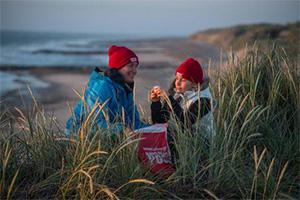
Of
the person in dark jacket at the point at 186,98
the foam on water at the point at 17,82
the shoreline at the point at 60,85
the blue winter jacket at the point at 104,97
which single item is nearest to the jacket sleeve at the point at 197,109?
the person in dark jacket at the point at 186,98

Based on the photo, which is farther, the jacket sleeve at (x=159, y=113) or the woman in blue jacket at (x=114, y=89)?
the jacket sleeve at (x=159, y=113)

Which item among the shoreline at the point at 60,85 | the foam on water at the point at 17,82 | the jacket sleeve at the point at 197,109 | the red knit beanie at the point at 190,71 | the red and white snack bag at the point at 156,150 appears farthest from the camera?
the foam on water at the point at 17,82

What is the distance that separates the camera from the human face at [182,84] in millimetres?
4355

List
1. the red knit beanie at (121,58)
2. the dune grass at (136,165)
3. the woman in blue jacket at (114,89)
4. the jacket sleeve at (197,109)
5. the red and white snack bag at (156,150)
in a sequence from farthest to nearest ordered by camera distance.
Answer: the red knit beanie at (121,58)
the woman in blue jacket at (114,89)
the jacket sleeve at (197,109)
the red and white snack bag at (156,150)
the dune grass at (136,165)

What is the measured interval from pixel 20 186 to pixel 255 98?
8.10 ft

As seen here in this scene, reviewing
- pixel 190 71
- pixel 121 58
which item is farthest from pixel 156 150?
pixel 121 58

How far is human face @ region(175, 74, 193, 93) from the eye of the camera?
14.3 ft

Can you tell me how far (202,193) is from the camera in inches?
137

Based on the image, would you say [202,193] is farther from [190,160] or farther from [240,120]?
[240,120]

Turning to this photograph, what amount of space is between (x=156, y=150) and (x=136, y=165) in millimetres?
367

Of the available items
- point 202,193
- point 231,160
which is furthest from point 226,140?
point 202,193

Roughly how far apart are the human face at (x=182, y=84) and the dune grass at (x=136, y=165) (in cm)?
41

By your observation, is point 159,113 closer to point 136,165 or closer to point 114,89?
point 114,89

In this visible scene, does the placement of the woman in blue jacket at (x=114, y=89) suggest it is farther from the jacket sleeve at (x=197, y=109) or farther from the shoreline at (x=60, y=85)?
the shoreline at (x=60, y=85)
